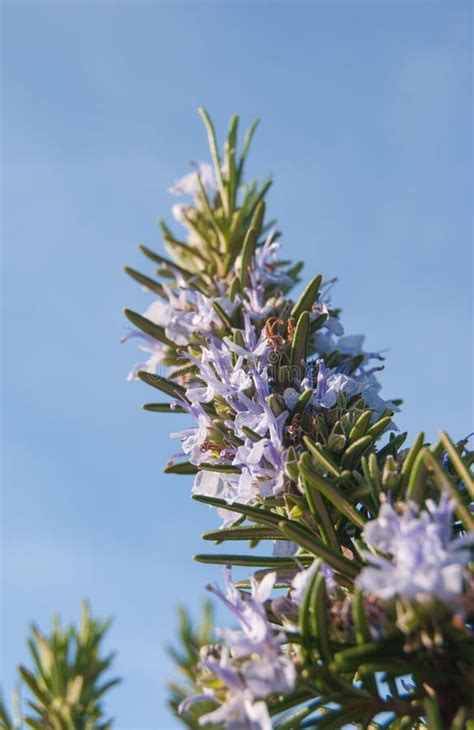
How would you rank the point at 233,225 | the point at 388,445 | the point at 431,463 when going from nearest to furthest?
the point at 431,463
the point at 388,445
the point at 233,225

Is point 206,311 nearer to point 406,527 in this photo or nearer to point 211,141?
point 211,141

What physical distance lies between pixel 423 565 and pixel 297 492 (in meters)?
0.67

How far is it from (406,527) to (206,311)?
1.30 m

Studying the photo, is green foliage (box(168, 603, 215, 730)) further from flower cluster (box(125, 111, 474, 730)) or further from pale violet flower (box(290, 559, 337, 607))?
pale violet flower (box(290, 559, 337, 607))

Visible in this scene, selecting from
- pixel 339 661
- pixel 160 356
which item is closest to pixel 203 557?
→ pixel 339 661

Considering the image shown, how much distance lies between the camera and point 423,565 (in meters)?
1.22

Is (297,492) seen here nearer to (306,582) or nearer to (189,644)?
(306,582)

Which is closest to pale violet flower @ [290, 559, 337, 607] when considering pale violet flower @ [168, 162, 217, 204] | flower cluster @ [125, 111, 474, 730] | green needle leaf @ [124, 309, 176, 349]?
flower cluster @ [125, 111, 474, 730]

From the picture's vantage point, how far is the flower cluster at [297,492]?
128 cm

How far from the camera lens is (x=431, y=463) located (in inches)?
55.1

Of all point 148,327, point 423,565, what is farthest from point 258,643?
point 148,327

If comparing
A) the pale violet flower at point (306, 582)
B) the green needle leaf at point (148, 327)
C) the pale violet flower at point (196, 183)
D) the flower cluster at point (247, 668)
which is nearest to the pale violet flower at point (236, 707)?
the flower cluster at point (247, 668)

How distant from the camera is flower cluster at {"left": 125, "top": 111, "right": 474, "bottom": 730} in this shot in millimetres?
1284

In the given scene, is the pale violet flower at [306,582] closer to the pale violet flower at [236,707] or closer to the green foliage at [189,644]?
the pale violet flower at [236,707]
